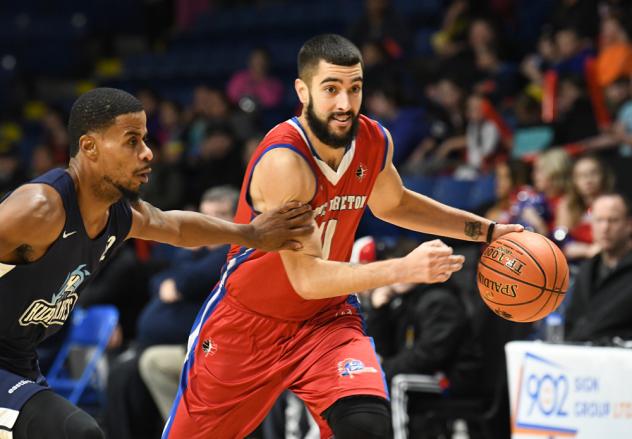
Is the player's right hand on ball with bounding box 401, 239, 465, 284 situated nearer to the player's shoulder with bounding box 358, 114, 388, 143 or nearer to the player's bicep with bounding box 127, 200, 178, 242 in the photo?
the player's shoulder with bounding box 358, 114, 388, 143

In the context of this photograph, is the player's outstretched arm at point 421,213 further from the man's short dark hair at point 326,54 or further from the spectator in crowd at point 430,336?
the spectator in crowd at point 430,336

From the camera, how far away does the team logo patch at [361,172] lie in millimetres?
4801

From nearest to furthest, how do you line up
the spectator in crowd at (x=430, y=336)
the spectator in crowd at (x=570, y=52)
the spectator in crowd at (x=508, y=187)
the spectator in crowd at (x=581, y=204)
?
1. the spectator in crowd at (x=430, y=336)
2. the spectator in crowd at (x=581, y=204)
3. the spectator in crowd at (x=508, y=187)
4. the spectator in crowd at (x=570, y=52)

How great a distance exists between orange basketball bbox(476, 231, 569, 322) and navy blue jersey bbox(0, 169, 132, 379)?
1.71 metres

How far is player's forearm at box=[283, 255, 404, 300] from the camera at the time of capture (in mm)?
4098

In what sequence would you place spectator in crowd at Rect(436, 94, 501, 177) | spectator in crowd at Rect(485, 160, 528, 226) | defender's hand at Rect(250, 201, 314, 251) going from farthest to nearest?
spectator in crowd at Rect(436, 94, 501, 177), spectator in crowd at Rect(485, 160, 528, 226), defender's hand at Rect(250, 201, 314, 251)

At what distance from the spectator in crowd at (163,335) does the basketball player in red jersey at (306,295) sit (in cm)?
285

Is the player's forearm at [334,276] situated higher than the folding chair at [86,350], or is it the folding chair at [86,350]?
the player's forearm at [334,276]

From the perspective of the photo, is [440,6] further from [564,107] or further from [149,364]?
[149,364]

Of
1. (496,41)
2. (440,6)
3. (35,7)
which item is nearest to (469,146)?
(496,41)

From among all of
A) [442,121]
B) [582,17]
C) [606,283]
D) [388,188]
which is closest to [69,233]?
[388,188]

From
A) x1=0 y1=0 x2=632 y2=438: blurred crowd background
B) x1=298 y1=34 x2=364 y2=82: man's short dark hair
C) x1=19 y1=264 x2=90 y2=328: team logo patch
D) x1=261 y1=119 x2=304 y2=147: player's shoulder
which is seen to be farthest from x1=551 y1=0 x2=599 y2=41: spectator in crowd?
x1=19 y1=264 x2=90 y2=328: team logo patch

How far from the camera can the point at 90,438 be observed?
3.98m

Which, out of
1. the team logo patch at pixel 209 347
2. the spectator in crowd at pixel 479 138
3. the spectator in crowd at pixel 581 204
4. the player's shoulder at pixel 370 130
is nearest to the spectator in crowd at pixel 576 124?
the spectator in crowd at pixel 479 138
